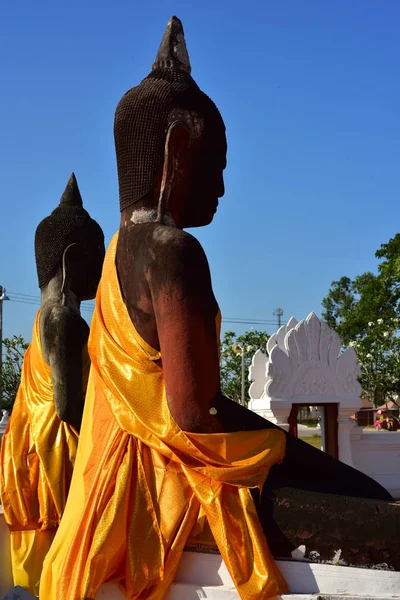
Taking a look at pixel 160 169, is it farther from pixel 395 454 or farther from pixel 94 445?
pixel 395 454

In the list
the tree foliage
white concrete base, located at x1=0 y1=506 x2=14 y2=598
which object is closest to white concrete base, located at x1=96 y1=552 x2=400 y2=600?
white concrete base, located at x1=0 y1=506 x2=14 y2=598

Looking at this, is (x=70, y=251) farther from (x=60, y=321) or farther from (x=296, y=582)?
(x=296, y=582)

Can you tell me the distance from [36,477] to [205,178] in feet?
7.45

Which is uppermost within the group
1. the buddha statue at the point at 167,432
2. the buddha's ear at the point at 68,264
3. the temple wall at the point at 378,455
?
the buddha's ear at the point at 68,264

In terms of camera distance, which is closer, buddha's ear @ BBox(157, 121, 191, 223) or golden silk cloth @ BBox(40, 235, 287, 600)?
golden silk cloth @ BBox(40, 235, 287, 600)

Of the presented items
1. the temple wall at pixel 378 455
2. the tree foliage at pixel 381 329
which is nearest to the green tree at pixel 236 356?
the tree foliage at pixel 381 329

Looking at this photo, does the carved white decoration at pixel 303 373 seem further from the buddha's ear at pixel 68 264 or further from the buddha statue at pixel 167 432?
the buddha statue at pixel 167 432

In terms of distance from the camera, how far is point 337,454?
34.6 feet

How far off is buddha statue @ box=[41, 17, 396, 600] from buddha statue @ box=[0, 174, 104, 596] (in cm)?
129

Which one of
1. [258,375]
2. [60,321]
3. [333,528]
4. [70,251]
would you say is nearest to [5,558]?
[60,321]

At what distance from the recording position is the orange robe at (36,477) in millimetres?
4312

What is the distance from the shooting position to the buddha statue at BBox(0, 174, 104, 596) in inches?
167

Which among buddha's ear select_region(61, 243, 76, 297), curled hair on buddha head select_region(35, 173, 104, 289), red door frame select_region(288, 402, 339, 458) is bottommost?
red door frame select_region(288, 402, 339, 458)

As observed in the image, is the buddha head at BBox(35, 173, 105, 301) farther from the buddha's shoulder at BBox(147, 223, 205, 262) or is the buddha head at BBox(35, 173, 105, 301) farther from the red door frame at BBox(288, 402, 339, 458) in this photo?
the red door frame at BBox(288, 402, 339, 458)
